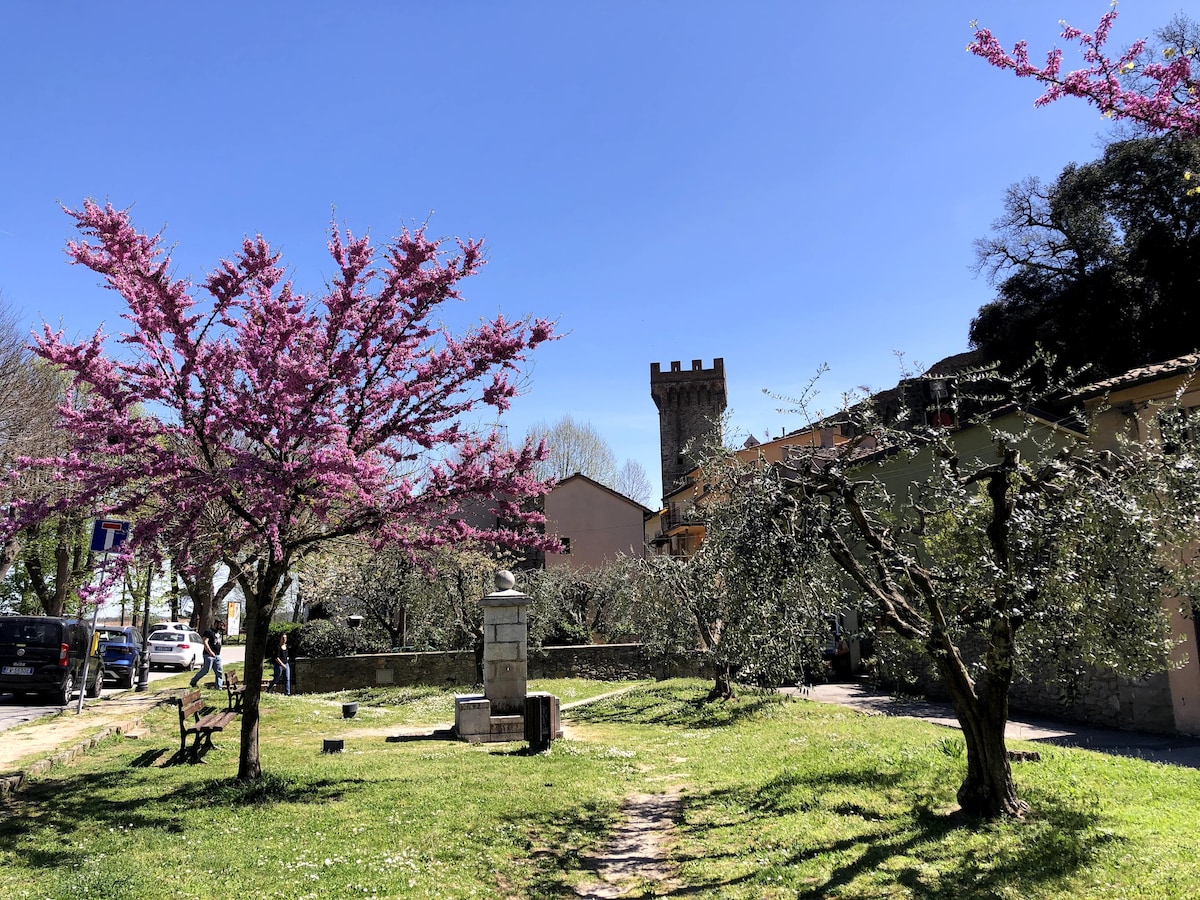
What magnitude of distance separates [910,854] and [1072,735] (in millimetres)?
9055

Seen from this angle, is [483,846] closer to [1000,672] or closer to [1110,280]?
[1000,672]

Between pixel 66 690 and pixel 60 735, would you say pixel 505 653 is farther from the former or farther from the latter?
pixel 66 690

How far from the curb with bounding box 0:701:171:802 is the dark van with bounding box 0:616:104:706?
273cm

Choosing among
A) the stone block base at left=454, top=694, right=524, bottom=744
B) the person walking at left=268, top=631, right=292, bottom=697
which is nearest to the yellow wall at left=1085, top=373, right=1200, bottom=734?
the stone block base at left=454, top=694, right=524, bottom=744

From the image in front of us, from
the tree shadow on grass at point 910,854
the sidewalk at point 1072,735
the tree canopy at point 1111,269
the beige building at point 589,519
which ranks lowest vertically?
the sidewalk at point 1072,735

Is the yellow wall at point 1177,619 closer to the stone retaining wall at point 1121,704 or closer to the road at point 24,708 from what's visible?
the stone retaining wall at point 1121,704

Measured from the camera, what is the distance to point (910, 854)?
6109 mm

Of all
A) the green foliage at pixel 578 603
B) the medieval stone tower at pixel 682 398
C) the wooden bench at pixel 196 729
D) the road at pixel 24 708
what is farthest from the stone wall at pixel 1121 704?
Result: the medieval stone tower at pixel 682 398

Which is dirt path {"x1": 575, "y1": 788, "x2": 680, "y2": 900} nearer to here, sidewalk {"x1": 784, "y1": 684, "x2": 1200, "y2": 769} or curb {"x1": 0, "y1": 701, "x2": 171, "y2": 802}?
sidewalk {"x1": 784, "y1": 684, "x2": 1200, "y2": 769}

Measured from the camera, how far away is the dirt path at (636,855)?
6016 millimetres

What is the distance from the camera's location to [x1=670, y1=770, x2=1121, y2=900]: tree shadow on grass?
5488mm

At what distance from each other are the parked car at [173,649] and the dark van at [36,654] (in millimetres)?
16687

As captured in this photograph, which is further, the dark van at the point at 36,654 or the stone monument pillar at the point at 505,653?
the dark van at the point at 36,654

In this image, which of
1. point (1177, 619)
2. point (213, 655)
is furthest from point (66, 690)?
point (1177, 619)
